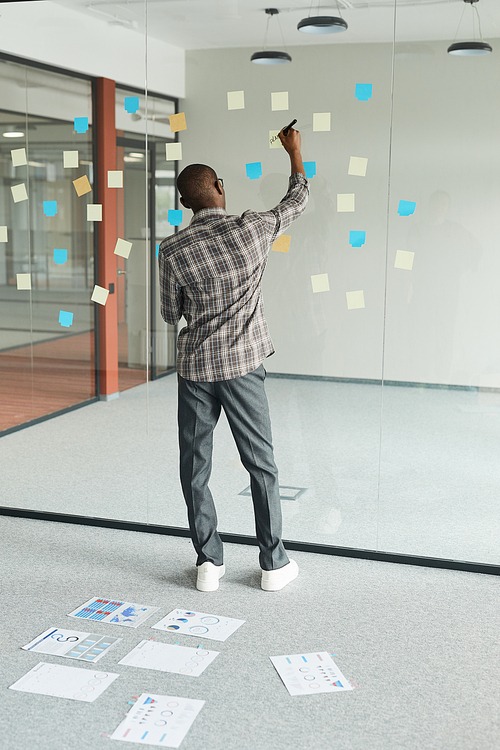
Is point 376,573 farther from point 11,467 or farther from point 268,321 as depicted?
point 11,467

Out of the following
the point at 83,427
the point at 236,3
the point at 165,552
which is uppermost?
the point at 236,3

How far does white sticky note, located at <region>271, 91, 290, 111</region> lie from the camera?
3.17m

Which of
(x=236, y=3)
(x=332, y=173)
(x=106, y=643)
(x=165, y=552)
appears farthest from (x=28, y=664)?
(x=236, y=3)

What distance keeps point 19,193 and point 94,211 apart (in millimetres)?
506

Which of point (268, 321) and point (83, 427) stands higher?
point (268, 321)

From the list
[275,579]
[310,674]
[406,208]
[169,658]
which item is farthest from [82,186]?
[310,674]

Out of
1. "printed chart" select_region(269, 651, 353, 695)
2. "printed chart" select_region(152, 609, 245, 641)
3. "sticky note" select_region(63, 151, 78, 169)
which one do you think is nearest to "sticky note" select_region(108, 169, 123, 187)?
"sticky note" select_region(63, 151, 78, 169)

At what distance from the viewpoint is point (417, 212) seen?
3.12m

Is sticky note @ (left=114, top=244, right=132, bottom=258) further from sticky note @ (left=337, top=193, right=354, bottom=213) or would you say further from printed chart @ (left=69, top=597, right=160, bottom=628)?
printed chart @ (left=69, top=597, right=160, bottom=628)

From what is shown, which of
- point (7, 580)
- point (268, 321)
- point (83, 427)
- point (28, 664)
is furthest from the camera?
point (83, 427)

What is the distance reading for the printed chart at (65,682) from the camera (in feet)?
7.53

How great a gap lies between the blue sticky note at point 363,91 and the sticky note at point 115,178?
109 cm

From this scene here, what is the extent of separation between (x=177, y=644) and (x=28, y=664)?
47 cm

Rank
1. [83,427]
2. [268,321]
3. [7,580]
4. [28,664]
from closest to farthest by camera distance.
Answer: [28,664] → [7,580] → [268,321] → [83,427]
